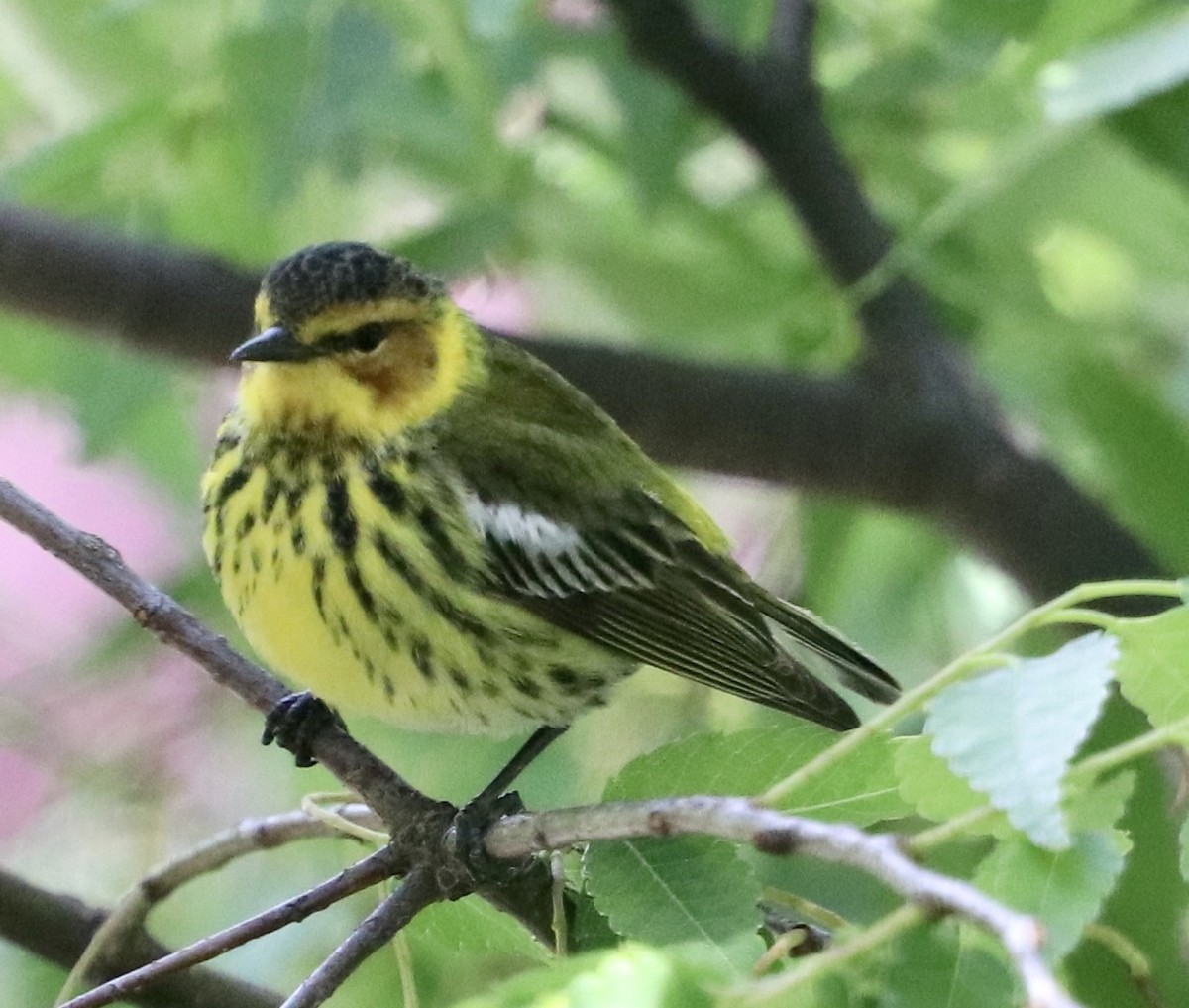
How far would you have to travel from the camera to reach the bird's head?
51.4 inches

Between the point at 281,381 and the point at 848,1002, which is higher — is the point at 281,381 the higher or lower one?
the higher one

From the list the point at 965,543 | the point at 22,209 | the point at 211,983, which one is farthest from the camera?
the point at 965,543

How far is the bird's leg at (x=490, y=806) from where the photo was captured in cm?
88

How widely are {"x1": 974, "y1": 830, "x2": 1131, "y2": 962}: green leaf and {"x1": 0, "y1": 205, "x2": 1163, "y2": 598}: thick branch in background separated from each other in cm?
110

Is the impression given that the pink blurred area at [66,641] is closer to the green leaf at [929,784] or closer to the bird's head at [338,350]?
the bird's head at [338,350]

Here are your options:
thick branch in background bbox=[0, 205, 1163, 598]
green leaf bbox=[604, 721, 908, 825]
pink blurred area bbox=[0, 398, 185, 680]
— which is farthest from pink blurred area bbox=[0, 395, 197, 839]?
green leaf bbox=[604, 721, 908, 825]

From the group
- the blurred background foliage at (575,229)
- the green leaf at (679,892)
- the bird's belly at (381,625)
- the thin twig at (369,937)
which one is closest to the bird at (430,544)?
the bird's belly at (381,625)

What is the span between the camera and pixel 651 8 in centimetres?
164

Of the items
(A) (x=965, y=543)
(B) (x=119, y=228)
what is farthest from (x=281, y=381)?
(A) (x=965, y=543)

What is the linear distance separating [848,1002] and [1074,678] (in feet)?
0.50

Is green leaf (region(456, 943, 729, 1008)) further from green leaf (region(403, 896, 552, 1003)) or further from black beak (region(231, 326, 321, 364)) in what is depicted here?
black beak (region(231, 326, 321, 364))

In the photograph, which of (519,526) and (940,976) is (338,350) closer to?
(519,526)

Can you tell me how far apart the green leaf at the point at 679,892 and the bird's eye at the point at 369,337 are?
0.67 meters

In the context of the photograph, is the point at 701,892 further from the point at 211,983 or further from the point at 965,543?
the point at 965,543
